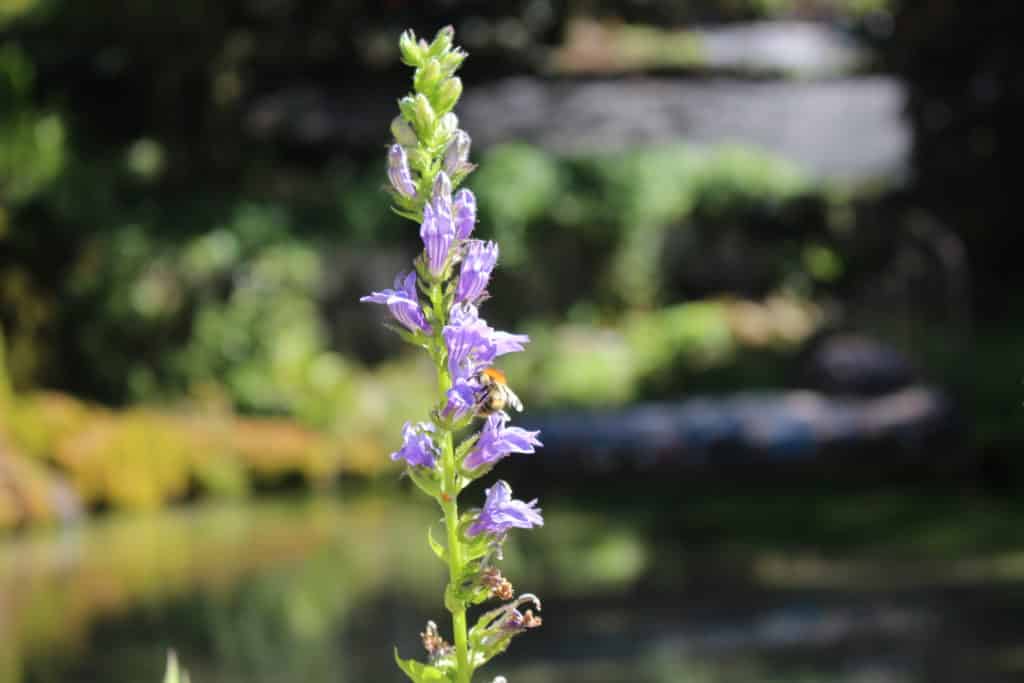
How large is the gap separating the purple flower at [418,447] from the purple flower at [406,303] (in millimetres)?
131

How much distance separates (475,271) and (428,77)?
0.27 meters

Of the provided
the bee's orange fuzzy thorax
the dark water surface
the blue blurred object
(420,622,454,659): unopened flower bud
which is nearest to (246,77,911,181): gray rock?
the blue blurred object

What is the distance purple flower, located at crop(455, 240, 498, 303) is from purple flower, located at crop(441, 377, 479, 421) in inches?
4.6

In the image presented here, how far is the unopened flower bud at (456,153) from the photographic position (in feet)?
6.86

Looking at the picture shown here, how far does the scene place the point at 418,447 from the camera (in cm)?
203

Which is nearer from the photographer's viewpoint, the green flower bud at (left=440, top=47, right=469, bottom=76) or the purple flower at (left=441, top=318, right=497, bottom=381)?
the purple flower at (left=441, top=318, right=497, bottom=381)

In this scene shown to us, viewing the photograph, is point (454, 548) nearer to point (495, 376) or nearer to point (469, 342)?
point (469, 342)

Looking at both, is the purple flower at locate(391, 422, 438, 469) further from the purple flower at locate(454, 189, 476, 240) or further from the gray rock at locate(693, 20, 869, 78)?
the gray rock at locate(693, 20, 869, 78)

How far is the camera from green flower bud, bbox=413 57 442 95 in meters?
2.06

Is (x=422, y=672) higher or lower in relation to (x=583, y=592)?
lower

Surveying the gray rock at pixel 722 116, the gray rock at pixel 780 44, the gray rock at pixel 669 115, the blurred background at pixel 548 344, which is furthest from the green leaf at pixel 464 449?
the gray rock at pixel 780 44

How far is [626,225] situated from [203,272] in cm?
536

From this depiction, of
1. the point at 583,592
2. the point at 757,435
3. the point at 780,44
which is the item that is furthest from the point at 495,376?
the point at 780,44

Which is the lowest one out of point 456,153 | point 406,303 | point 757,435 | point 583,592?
point 406,303
